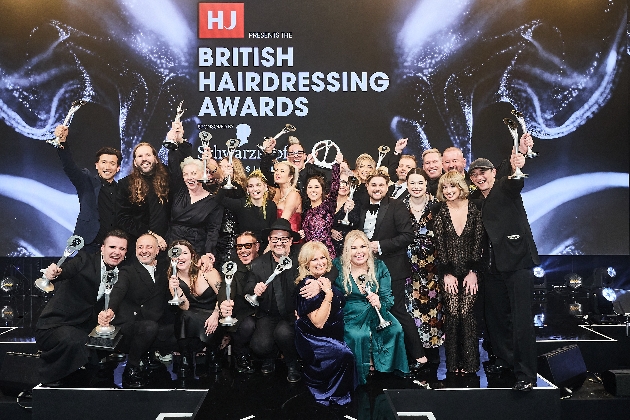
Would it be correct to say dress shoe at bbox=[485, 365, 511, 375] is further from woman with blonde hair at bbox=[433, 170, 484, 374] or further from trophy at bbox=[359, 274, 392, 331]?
trophy at bbox=[359, 274, 392, 331]

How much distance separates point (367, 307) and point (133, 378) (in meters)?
1.88

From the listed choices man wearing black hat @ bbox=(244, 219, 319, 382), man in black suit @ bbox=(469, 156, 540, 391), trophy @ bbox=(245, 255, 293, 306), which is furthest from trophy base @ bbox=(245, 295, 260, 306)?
man in black suit @ bbox=(469, 156, 540, 391)

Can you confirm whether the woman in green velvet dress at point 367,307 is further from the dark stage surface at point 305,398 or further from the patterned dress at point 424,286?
the patterned dress at point 424,286

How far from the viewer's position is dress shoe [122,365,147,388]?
468cm

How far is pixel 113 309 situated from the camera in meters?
4.93

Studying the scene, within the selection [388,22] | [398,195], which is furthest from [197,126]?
[398,195]

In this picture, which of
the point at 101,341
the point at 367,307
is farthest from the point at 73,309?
the point at 367,307

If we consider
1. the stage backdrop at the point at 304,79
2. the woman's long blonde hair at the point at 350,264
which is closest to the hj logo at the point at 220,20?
the stage backdrop at the point at 304,79

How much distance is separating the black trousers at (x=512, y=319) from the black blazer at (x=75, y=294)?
10.6 ft

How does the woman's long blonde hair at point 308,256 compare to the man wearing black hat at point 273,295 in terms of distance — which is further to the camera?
the man wearing black hat at point 273,295

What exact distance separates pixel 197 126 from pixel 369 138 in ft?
7.33

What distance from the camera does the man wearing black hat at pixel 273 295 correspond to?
5070 millimetres

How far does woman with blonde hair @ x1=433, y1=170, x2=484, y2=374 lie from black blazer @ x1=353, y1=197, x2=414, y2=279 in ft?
0.90

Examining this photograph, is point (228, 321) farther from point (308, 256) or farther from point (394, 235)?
point (394, 235)
